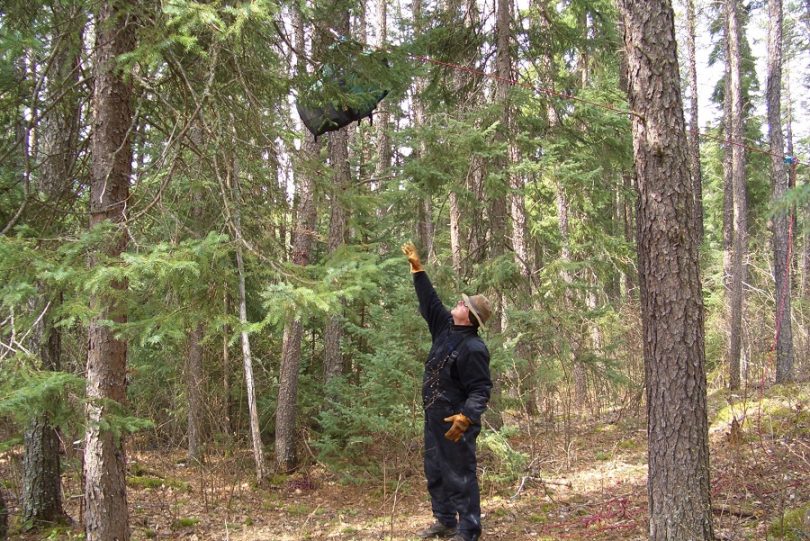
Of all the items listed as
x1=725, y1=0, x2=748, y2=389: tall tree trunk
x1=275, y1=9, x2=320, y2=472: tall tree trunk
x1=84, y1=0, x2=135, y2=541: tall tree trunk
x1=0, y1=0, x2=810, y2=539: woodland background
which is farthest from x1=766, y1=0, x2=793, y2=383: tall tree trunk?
x1=84, y1=0, x2=135, y2=541: tall tree trunk

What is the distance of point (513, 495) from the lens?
6953mm

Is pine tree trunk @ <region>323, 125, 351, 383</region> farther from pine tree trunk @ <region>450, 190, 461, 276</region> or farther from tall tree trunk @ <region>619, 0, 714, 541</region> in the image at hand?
tall tree trunk @ <region>619, 0, 714, 541</region>

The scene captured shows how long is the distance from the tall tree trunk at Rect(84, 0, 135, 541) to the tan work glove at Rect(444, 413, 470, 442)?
8.46ft

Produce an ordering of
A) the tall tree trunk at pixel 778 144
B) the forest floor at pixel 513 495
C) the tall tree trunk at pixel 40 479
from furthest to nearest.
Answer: the tall tree trunk at pixel 778 144 < the tall tree trunk at pixel 40 479 < the forest floor at pixel 513 495

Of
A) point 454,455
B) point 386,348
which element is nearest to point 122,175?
point 454,455

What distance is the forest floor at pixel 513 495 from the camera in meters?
5.47

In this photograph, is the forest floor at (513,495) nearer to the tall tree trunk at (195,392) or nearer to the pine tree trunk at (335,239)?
the tall tree trunk at (195,392)

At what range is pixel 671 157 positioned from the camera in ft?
14.0

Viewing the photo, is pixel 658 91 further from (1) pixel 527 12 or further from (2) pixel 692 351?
(1) pixel 527 12

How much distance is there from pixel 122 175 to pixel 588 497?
20.8 feet

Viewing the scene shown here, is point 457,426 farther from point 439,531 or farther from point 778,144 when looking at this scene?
point 778,144

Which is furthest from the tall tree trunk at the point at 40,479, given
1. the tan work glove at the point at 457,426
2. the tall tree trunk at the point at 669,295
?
the tall tree trunk at the point at 669,295

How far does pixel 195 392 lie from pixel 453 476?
4961mm

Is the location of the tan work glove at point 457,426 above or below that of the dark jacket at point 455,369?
below
